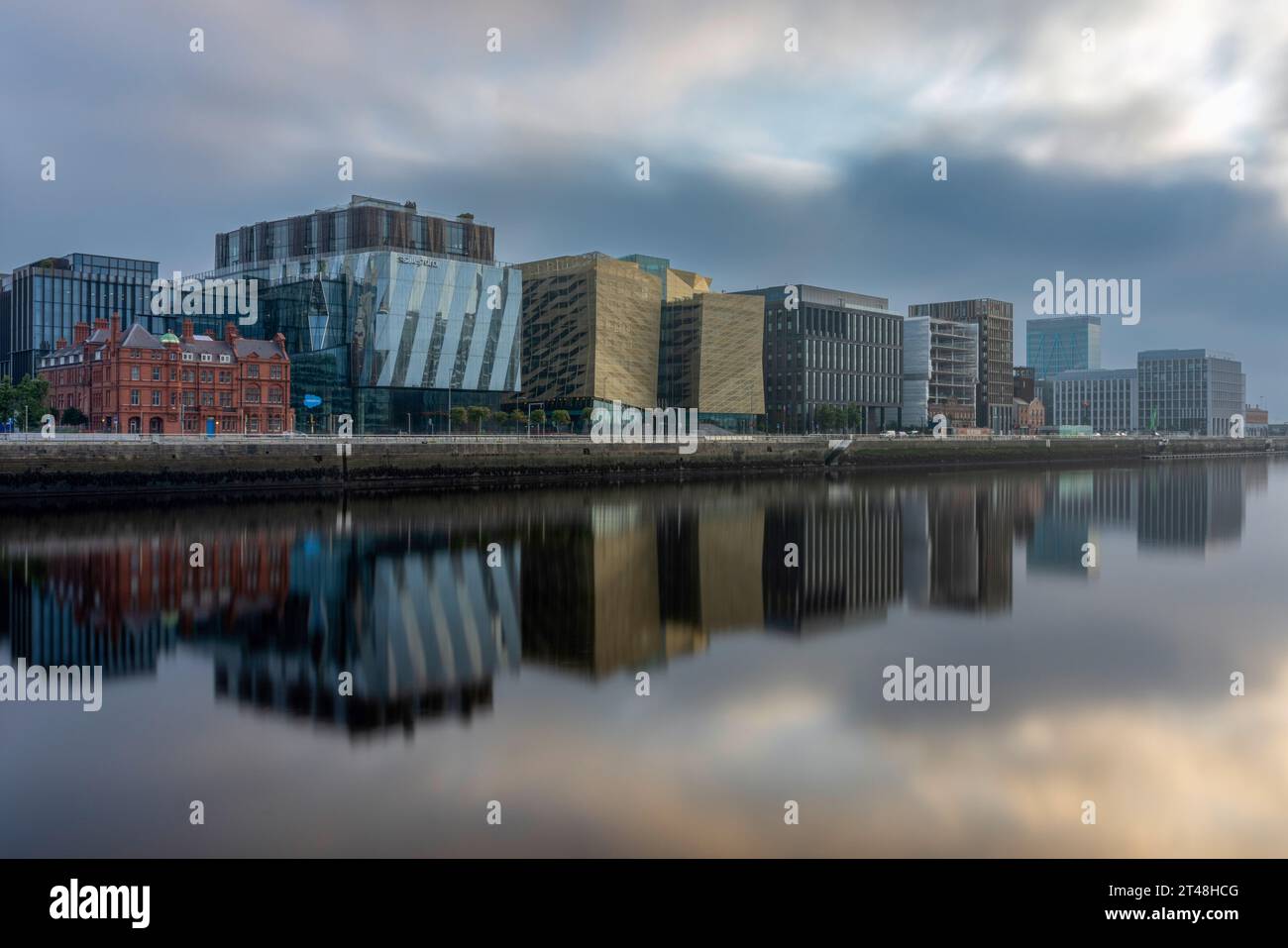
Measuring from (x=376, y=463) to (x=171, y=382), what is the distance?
19.6 meters

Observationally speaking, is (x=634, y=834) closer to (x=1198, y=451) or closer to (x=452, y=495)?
(x=452, y=495)

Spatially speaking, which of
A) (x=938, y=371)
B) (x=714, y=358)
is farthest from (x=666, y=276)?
(x=938, y=371)

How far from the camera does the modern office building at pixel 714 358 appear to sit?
129500 millimetres

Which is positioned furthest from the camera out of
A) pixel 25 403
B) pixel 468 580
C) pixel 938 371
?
pixel 938 371

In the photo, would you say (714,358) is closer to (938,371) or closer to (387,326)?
(387,326)

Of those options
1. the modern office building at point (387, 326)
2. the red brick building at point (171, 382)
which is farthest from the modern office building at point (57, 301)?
the red brick building at point (171, 382)

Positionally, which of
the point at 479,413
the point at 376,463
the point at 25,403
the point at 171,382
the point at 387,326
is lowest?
Result: the point at 376,463

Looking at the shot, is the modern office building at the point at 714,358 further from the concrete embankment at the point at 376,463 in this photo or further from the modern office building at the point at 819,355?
the concrete embankment at the point at 376,463

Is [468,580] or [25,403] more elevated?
[25,403]

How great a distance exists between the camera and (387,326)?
3853 inches

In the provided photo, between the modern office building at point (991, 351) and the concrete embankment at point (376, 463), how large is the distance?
76871 millimetres

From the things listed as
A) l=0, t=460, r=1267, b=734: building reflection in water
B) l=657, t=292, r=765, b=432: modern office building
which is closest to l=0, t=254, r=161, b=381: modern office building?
l=657, t=292, r=765, b=432: modern office building

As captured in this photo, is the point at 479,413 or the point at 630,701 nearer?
the point at 630,701
